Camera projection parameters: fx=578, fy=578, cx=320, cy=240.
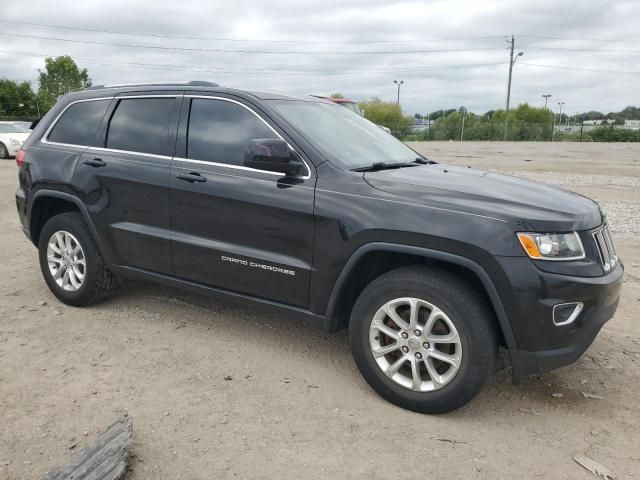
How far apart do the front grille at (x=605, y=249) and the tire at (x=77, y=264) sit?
3592mm

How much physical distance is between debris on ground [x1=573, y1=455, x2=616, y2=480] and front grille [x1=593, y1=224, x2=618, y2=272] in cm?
100

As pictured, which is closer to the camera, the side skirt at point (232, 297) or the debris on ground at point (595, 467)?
the debris on ground at point (595, 467)

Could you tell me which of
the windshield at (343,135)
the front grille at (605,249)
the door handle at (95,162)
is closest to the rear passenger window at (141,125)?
the door handle at (95,162)

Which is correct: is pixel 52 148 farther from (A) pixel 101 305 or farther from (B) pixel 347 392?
(B) pixel 347 392

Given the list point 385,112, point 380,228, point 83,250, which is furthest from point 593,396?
point 385,112

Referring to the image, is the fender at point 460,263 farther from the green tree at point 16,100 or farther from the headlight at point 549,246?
the green tree at point 16,100

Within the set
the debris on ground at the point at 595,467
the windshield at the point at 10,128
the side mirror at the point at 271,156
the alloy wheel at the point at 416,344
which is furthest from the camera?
the windshield at the point at 10,128

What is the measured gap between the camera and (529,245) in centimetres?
295

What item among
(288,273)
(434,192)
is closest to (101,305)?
(288,273)

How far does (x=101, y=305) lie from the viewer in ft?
16.1

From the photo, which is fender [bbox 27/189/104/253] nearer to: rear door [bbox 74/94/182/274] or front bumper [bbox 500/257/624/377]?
rear door [bbox 74/94/182/274]

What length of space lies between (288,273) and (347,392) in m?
0.81

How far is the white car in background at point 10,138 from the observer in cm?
1894

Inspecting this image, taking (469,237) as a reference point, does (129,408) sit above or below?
below
